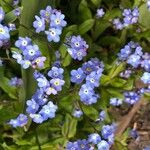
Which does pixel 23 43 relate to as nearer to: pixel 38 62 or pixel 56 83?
pixel 38 62

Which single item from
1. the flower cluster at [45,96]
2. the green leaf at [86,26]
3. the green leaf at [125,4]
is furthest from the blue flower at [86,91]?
the green leaf at [125,4]

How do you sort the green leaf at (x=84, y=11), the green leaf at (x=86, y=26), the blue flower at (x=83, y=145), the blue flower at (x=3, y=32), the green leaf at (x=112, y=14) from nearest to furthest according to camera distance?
the blue flower at (x=3, y=32) < the blue flower at (x=83, y=145) < the green leaf at (x=86, y=26) < the green leaf at (x=84, y=11) < the green leaf at (x=112, y=14)

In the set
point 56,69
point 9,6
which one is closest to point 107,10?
point 9,6

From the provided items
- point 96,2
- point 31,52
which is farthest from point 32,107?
point 96,2

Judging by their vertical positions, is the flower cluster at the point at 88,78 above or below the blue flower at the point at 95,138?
above

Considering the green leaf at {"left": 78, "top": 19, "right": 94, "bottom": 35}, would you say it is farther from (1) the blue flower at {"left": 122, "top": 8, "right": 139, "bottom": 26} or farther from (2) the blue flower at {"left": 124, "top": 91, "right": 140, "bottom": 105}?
(2) the blue flower at {"left": 124, "top": 91, "right": 140, "bottom": 105}

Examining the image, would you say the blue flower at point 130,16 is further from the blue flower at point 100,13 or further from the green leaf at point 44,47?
the green leaf at point 44,47
